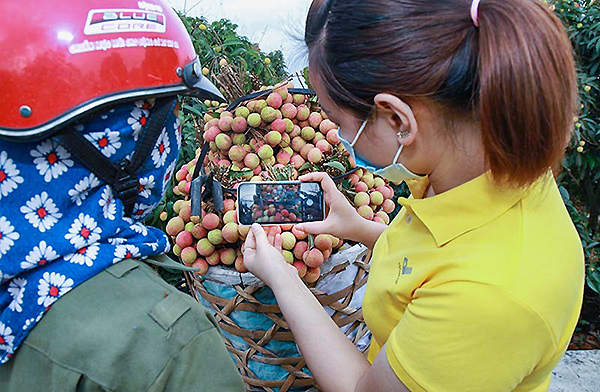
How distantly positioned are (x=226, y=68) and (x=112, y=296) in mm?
1422

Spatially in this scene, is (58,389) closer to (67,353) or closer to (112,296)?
(67,353)

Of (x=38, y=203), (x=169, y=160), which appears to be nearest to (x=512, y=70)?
(x=169, y=160)

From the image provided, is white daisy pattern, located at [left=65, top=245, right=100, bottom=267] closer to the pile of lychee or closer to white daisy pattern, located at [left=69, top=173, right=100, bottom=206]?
white daisy pattern, located at [left=69, top=173, right=100, bottom=206]

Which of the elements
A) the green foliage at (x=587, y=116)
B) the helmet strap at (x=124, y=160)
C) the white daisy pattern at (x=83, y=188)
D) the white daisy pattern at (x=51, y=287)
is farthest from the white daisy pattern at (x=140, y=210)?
the green foliage at (x=587, y=116)

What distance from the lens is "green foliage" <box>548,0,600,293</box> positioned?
296cm

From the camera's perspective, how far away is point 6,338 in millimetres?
863

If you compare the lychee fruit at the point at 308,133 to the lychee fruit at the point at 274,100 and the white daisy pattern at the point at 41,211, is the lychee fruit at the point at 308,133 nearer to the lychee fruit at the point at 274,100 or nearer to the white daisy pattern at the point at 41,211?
the lychee fruit at the point at 274,100

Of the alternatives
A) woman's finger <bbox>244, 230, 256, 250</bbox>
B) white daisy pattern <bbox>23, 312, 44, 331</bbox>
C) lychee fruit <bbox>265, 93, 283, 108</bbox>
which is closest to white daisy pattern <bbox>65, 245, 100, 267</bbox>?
white daisy pattern <bbox>23, 312, 44, 331</bbox>

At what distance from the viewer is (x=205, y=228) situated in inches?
69.7

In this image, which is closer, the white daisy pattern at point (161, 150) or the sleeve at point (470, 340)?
the sleeve at point (470, 340)

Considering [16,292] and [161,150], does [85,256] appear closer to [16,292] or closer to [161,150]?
[16,292]

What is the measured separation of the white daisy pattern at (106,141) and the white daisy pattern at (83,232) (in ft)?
0.42

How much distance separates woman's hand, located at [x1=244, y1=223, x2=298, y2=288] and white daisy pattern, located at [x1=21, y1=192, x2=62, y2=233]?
65cm

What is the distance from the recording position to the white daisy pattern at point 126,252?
92 cm
